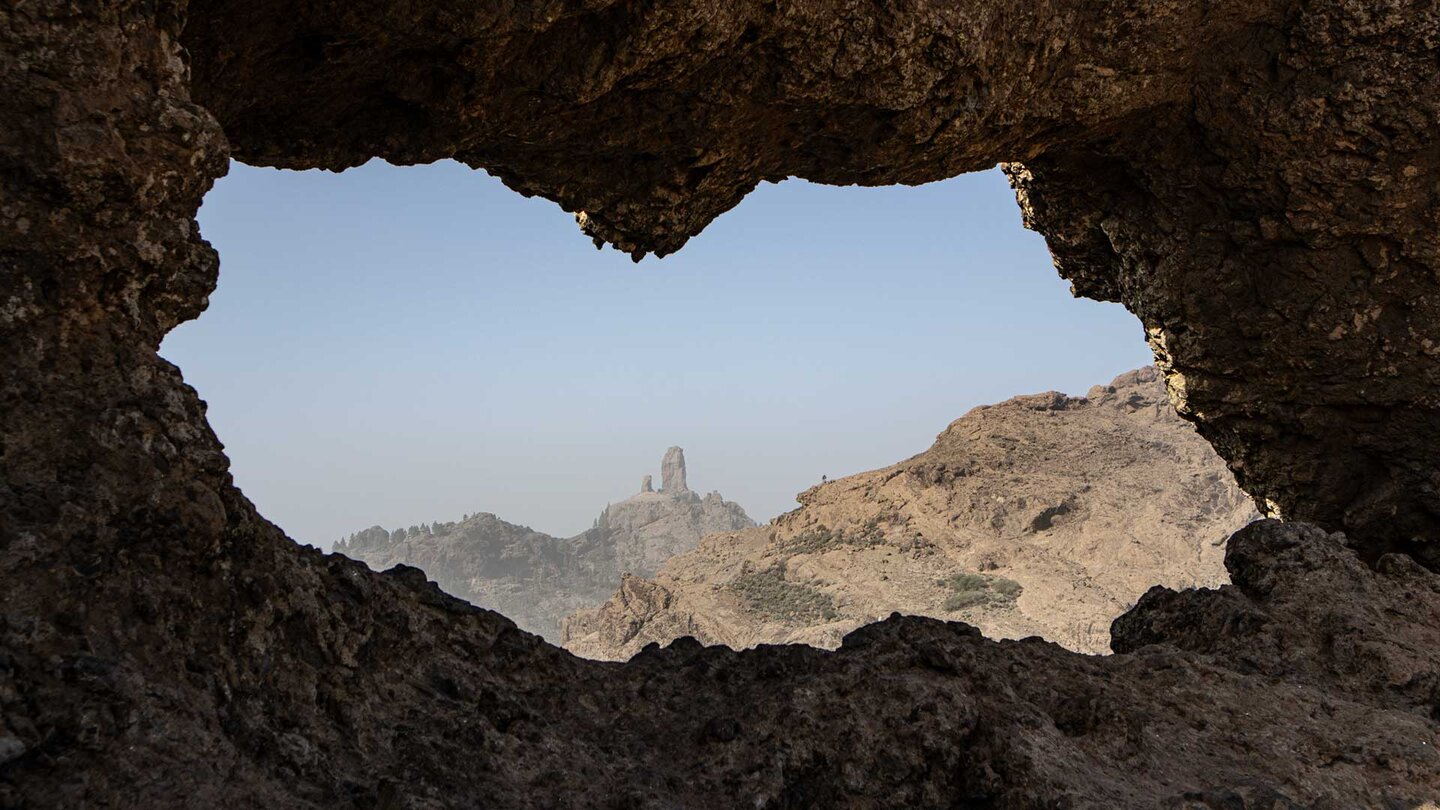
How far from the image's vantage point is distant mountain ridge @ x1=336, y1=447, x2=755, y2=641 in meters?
121

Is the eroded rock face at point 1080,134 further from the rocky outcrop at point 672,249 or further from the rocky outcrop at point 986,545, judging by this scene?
the rocky outcrop at point 986,545

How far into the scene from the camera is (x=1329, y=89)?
31.4 ft

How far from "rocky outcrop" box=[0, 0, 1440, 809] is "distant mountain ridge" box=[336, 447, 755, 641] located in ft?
327

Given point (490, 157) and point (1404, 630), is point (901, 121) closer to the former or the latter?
point (490, 157)

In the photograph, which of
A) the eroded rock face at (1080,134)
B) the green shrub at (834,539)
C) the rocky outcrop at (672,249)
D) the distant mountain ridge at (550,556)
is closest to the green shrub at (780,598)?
the green shrub at (834,539)

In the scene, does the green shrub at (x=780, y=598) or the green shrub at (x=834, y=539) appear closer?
the green shrub at (x=780, y=598)

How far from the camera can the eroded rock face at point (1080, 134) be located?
23.7ft

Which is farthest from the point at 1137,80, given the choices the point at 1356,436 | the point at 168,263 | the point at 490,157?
the point at 168,263

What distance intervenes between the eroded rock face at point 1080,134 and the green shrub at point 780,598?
35.9 meters

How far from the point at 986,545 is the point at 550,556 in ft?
294

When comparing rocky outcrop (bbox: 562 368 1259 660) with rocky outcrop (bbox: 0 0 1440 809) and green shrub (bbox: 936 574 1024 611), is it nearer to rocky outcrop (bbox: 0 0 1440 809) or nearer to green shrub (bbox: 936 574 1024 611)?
green shrub (bbox: 936 574 1024 611)

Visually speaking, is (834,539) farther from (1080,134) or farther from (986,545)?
(1080,134)

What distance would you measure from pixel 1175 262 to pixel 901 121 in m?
4.07

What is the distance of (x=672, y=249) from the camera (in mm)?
9984
